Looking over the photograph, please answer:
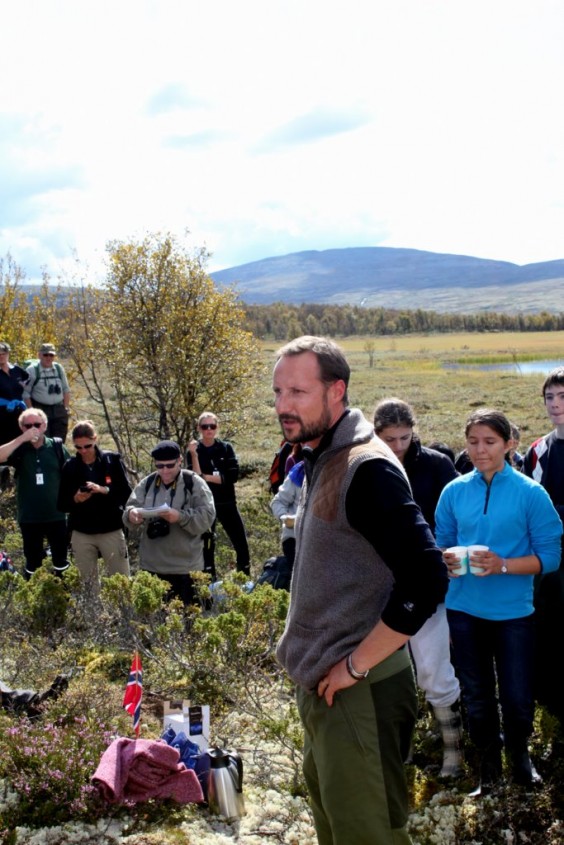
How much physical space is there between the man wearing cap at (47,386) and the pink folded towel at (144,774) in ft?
26.8

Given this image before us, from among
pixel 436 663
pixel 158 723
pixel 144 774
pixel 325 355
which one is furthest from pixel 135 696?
pixel 325 355

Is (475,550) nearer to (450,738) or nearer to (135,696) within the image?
(450,738)

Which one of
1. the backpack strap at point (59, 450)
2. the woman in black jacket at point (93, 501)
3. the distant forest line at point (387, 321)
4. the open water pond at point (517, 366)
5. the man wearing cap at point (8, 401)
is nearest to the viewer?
the woman in black jacket at point (93, 501)

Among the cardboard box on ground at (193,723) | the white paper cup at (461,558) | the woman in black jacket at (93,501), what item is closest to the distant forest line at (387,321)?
the woman in black jacket at (93,501)

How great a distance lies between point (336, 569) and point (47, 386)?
33.1ft

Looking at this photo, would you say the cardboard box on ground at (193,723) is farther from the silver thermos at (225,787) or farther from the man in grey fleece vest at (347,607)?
the man in grey fleece vest at (347,607)

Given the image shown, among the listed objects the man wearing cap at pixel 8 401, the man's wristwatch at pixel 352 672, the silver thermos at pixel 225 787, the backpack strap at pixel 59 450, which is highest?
the man wearing cap at pixel 8 401

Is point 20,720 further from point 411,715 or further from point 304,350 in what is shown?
point 304,350

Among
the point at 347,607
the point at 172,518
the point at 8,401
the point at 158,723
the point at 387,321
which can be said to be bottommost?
the point at 158,723

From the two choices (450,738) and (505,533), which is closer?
(505,533)

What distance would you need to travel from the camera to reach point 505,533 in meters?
4.08

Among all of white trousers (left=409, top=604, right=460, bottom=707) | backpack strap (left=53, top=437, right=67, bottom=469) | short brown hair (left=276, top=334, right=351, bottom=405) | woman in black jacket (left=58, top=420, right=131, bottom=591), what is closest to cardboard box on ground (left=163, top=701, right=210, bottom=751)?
white trousers (left=409, top=604, right=460, bottom=707)

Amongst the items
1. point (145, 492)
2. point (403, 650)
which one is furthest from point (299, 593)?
point (145, 492)

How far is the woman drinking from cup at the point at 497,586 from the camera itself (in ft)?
13.1
